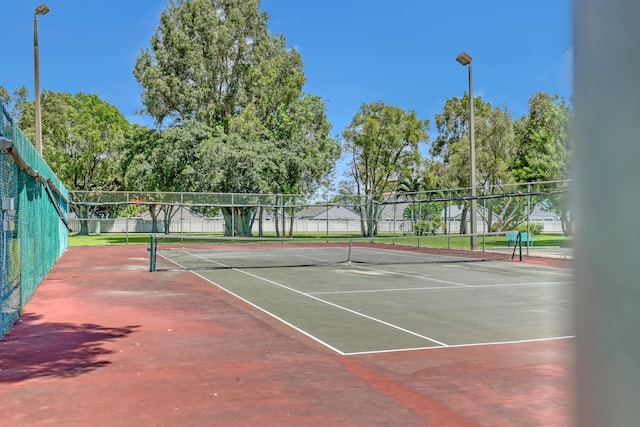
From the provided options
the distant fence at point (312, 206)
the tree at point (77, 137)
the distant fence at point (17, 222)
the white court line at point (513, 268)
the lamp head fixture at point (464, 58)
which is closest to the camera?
the distant fence at point (17, 222)

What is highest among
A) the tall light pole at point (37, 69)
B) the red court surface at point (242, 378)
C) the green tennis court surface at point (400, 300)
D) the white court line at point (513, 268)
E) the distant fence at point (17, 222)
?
the tall light pole at point (37, 69)

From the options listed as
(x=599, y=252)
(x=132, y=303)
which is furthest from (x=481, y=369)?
(x=132, y=303)

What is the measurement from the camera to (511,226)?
34219 mm

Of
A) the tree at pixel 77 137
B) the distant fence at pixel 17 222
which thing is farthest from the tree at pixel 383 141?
the distant fence at pixel 17 222

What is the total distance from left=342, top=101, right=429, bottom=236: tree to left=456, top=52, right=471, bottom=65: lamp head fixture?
2874 cm

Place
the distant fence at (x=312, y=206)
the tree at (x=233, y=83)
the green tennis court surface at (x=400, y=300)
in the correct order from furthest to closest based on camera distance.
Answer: the tree at (x=233, y=83), the distant fence at (x=312, y=206), the green tennis court surface at (x=400, y=300)

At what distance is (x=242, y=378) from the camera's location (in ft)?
20.5

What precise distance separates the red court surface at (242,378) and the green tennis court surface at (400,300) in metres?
0.69

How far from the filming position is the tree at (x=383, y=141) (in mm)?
56688

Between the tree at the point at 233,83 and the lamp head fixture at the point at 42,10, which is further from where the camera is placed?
the tree at the point at 233,83

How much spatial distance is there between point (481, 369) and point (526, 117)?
54104 mm

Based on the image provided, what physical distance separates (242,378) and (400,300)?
6.36 m

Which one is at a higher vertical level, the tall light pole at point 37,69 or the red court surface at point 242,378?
the tall light pole at point 37,69

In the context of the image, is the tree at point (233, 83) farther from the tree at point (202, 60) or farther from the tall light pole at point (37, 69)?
the tall light pole at point (37, 69)
